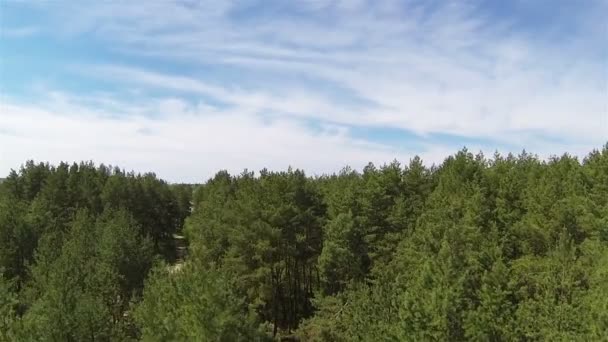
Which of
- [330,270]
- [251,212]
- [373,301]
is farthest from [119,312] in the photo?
[373,301]

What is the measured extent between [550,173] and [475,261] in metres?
13.6

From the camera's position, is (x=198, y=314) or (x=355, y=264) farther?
(x=355, y=264)

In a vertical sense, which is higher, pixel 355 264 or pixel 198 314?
pixel 355 264

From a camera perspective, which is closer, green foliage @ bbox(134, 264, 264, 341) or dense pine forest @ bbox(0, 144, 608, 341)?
green foliage @ bbox(134, 264, 264, 341)

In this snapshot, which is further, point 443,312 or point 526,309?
point 526,309

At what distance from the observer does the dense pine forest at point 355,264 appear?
70.7 feet

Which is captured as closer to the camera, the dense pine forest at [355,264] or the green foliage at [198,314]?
the green foliage at [198,314]

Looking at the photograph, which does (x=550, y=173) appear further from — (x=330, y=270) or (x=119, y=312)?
(x=119, y=312)

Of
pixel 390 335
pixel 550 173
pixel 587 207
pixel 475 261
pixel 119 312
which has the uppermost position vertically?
pixel 550 173

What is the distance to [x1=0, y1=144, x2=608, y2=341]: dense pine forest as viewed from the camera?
2155 centimetres

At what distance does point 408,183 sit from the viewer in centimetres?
4253

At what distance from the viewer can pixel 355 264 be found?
3569 centimetres

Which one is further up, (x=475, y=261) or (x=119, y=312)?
(x=475, y=261)

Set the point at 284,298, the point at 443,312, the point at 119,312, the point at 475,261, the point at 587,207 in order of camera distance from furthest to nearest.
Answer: the point at 284,298 < the point at 119,312 < the point at 587,207 < the point at 475,261 < the point at 443,312
